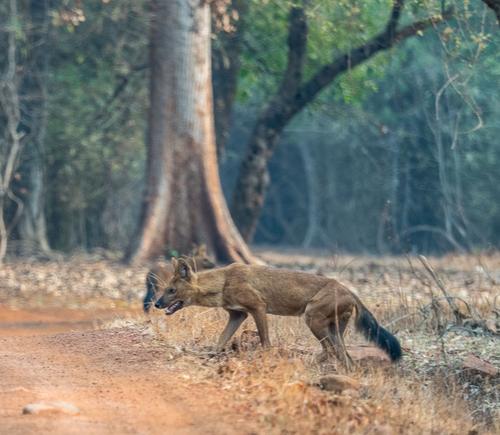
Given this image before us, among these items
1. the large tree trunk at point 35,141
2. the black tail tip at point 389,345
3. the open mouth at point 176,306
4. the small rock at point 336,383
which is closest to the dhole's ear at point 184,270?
the open mouth at point 176,306

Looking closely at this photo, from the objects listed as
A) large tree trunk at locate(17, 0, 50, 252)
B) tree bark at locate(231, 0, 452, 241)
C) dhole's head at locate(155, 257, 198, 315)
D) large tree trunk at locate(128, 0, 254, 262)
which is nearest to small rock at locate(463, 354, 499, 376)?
dhole's head at locate(155, 257, 198, 315)

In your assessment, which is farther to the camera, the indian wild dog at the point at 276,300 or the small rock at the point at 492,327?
the small rock at the point at 492,327

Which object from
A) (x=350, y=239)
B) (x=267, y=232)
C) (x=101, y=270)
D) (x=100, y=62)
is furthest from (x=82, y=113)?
(x=267, y=232)

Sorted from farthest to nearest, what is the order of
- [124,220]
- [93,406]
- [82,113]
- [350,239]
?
[350,239]
[124,220]
[82,113]
[93,406]

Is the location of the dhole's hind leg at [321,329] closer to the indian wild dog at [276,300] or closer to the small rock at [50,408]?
the indian wild dog at [276,300]

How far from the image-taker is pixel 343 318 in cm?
883

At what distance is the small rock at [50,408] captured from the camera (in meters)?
6.88

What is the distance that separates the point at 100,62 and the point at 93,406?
16.4 meters

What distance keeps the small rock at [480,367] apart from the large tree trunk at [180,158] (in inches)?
346

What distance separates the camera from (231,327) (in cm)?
895

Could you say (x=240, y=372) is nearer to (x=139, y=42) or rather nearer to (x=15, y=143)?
(x=15, y=143)

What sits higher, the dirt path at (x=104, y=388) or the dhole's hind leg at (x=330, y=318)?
the dhole's hind leg at (x=330, y=318)

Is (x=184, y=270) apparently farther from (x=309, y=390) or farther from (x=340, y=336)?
(x=309, y=390)

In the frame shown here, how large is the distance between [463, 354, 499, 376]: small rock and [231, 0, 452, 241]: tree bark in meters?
9.70
